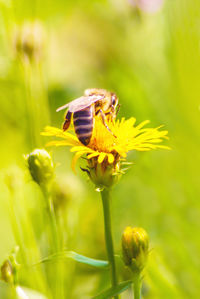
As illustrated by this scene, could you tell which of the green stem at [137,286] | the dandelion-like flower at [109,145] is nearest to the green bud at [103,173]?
the dandelion-like flower at [109,145]

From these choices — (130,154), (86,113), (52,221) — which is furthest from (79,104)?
(130,154)

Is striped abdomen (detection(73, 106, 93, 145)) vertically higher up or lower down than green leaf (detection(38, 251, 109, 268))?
higher up

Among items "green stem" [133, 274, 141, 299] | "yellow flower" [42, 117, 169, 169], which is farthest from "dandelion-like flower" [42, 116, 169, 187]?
"green stem" [133, 274, 141, 299]

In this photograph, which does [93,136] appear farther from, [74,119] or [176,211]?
[176,211]

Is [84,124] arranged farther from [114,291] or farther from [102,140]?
[114,291]

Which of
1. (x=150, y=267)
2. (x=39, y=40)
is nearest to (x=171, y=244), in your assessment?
(x=150, y=267)

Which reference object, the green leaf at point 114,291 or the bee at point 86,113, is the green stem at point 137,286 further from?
the bee at point 86,113

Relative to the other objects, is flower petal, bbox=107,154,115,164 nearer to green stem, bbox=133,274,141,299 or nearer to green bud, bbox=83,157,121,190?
green bud, bbox=83,157,121,190
